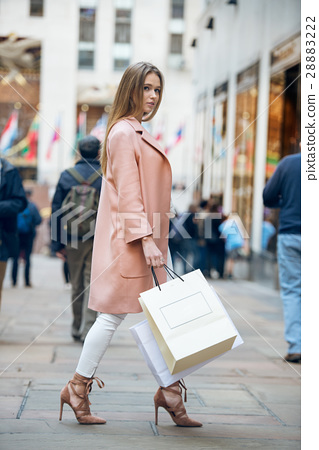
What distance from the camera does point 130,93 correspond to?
10.1 feet

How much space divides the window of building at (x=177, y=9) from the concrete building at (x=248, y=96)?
5784 millimetres

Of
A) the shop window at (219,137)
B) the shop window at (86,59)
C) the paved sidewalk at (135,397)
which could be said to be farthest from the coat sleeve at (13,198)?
the shop window at (86,59)

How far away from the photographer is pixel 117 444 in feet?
9.20

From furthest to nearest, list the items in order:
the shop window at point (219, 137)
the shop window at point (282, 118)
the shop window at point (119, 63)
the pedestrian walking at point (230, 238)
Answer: the shop window at point (119, 63)
the shop window at point (219, 137)
the pedestrian walking at point (230, 238)
the shop window at point (282, 118)

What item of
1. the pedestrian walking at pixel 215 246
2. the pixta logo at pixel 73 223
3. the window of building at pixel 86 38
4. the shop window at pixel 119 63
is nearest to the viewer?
the pixta logo at pixel 73 223

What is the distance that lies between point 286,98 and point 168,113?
740 inches

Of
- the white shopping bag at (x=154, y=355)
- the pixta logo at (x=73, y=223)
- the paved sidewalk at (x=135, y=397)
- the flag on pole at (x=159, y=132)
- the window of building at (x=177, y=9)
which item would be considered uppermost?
the window of building at (x=177, y=9)

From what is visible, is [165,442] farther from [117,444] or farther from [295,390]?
[295,390]

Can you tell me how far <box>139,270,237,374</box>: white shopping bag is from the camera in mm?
2691

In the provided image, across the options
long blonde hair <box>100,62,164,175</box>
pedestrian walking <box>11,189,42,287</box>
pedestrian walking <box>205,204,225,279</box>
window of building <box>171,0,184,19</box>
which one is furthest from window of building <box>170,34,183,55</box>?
long blonde hair <box>100,62,164,175</box>

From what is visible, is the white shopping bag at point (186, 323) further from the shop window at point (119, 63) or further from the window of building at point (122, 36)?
the shop window at point (119, 63)

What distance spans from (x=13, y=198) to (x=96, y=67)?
763 inches

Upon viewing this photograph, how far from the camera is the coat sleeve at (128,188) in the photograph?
2889 millimetres

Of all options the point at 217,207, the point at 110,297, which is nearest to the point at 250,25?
the point at 217,207
